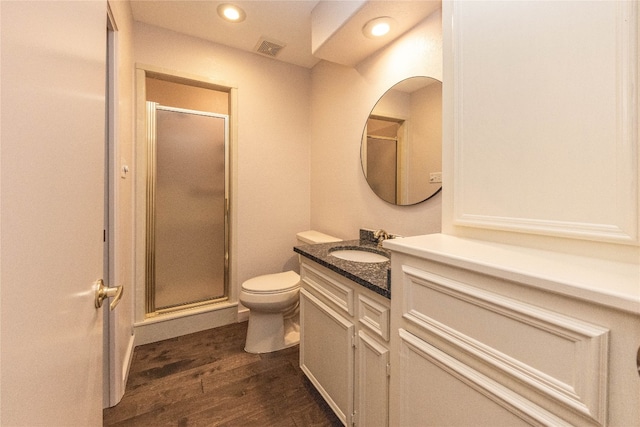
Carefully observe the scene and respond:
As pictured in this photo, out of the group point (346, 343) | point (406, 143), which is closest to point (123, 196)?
point (346, 343)

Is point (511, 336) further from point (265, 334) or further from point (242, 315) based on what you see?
point (242, 315)

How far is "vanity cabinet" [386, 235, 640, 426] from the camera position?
499mm

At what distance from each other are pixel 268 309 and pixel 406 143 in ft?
5.08

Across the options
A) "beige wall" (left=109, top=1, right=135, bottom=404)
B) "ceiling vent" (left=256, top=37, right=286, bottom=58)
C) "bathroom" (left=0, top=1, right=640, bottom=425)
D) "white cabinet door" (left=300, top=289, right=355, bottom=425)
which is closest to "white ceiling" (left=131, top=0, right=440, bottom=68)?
"ceiling vent" (left=256, top=37, right=286, bottom=58)

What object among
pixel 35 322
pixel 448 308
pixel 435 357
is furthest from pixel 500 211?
pixel 35 322

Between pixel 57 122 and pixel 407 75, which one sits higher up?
pixel 407 75

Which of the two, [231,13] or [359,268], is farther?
[231,13]

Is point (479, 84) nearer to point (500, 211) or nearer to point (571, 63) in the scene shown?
point (571, 63)

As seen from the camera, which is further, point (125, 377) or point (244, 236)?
point (244, 236)

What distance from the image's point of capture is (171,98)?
313 cm

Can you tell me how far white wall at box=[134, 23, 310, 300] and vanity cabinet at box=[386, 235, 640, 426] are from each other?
191 centimetres

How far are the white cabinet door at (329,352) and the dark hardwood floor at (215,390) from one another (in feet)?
0.57

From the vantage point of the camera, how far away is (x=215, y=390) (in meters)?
1.66

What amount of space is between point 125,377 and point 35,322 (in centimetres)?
176
